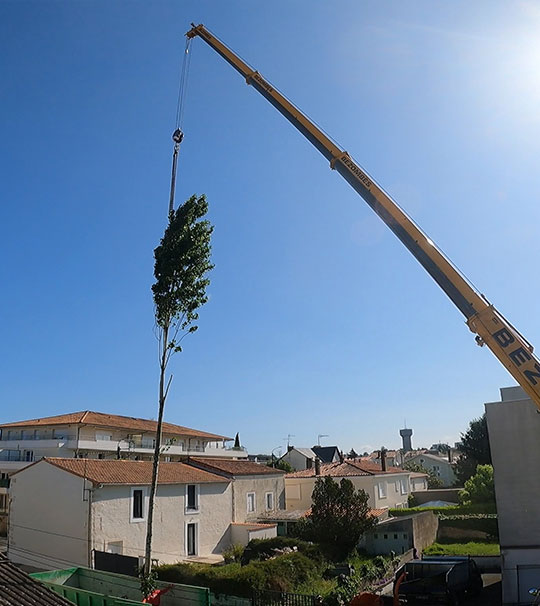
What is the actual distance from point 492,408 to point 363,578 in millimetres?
9262

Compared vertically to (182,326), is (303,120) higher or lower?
higher

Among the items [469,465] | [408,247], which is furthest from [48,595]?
[469,465]

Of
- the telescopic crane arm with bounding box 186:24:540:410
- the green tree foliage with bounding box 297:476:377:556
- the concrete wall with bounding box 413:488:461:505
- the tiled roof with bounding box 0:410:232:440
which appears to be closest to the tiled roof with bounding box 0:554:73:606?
the telescopic crane arm with bounding box 186:24:540:410

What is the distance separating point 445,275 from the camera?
15758 millimetres

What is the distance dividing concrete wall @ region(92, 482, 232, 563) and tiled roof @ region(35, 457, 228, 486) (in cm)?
41

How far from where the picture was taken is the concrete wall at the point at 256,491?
3794cm

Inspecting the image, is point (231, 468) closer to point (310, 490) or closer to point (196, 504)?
point (196, 504)

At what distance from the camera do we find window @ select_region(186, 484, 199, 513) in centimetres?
3316

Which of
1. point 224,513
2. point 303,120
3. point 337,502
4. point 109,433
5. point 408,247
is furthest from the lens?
point 109,433

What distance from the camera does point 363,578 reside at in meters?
24.4

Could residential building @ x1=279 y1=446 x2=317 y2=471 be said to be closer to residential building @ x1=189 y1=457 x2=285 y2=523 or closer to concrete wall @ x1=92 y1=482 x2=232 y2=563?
residential building @ x1=189 y1=457 x2=285 y2=523

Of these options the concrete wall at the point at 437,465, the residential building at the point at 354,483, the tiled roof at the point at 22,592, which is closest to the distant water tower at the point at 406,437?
the concrete wall at the point at 437,465

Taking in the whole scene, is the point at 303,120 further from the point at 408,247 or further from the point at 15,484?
the point at 15,484

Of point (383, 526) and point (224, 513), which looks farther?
point (224, 513)
